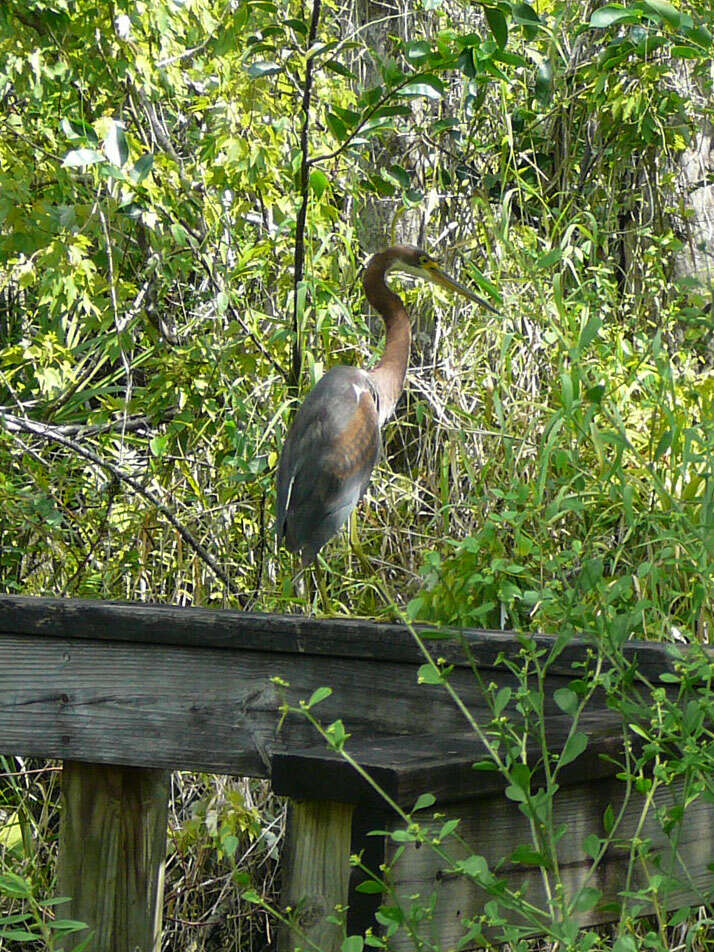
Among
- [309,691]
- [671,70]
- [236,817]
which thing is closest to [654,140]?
[671,70]

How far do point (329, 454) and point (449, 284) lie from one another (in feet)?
2.22

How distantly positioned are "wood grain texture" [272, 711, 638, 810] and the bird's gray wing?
1382mm

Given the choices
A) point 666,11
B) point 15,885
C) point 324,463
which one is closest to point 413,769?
point 15,885

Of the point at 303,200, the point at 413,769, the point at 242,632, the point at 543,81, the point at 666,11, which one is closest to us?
the point at 413,769

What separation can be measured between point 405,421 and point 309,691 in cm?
184

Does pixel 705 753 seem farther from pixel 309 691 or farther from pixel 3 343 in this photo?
pixel 3 343

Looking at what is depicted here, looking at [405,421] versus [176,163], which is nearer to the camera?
[176,163]

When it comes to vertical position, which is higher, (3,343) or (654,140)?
(654,140)

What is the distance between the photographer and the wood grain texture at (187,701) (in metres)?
1.66

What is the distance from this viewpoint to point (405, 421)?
3.45 meters

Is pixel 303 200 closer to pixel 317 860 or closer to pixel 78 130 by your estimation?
pixel 78 130

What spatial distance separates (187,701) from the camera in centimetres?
170

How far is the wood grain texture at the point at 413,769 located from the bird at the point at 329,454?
139 centimetres

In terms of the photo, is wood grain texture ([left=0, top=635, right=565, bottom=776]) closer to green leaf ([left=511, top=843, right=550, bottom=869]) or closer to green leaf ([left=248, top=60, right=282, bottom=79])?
green leaf ([left=511, top=843, right=550, bottom=869])
